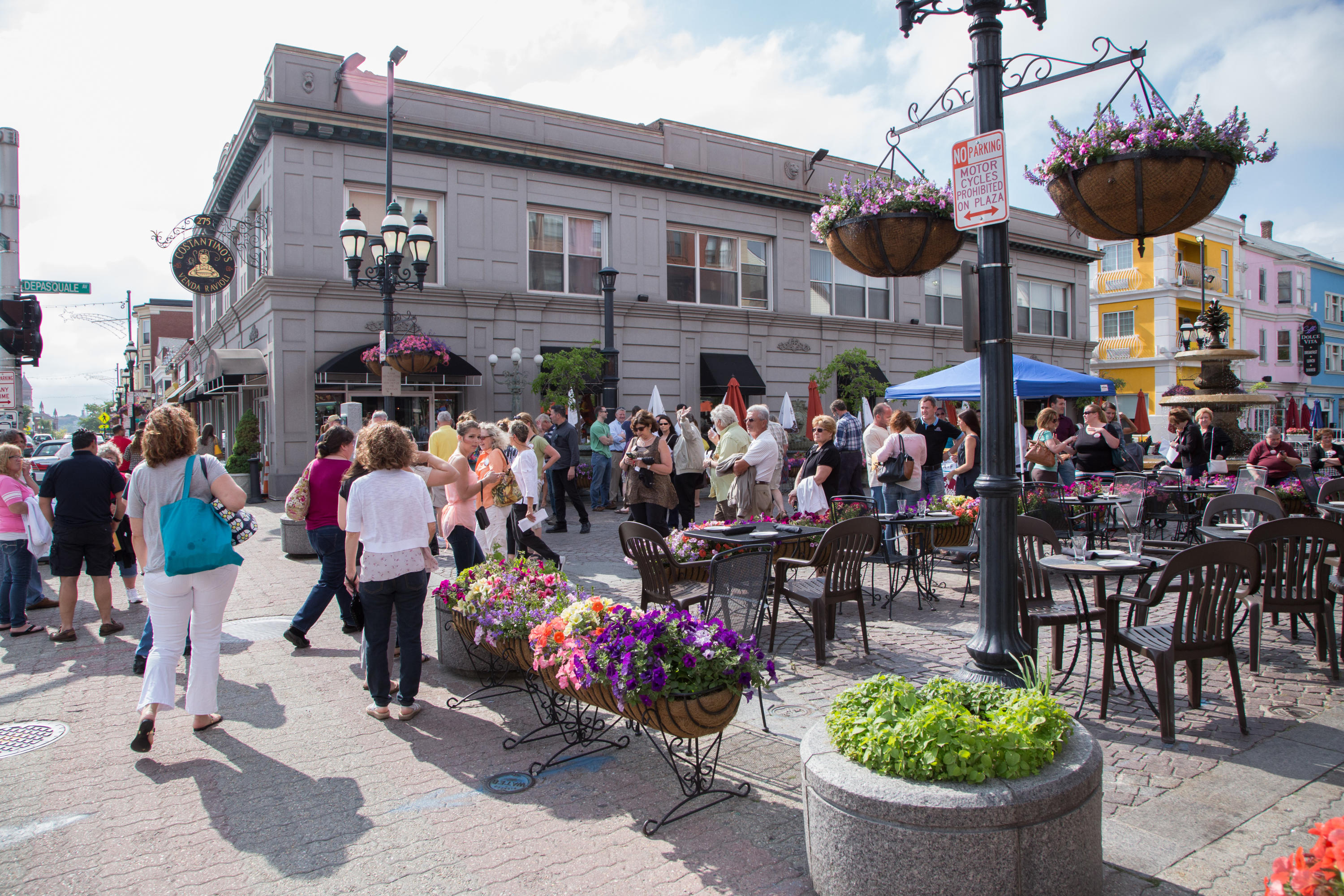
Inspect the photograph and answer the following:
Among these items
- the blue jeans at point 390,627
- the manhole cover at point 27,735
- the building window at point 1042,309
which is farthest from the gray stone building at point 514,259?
the blue jeans at point 390,627

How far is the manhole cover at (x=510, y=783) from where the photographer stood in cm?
406

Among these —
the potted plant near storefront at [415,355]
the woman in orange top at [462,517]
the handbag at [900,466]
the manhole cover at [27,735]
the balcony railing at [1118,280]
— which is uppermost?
the balcony railing at [1118,280]

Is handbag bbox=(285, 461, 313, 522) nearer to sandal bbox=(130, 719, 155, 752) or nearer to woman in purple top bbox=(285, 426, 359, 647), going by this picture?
woman in purple top bbox=(285, 426, 359, 647)

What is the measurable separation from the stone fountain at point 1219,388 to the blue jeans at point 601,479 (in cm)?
1003

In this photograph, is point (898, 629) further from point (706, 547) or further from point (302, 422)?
point (302, 422)

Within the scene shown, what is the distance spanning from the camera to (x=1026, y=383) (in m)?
12.4

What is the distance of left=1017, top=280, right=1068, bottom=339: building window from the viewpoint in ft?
97.0

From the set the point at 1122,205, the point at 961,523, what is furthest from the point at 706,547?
the point at 1122,205

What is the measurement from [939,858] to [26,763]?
4.81 metres

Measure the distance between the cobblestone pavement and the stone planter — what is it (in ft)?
1.56

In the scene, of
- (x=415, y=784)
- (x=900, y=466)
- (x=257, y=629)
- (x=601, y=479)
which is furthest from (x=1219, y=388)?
(x=257, y=629)

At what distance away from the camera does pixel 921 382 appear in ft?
44.5

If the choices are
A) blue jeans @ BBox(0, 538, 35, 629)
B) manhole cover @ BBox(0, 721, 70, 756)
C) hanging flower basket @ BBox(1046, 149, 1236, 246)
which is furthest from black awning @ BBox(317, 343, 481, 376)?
hanging flower basket @ BBox(1046, 149, 1236, 246)

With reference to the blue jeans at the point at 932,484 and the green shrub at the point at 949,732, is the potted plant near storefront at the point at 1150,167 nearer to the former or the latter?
the green shrub at the point at 949,732
